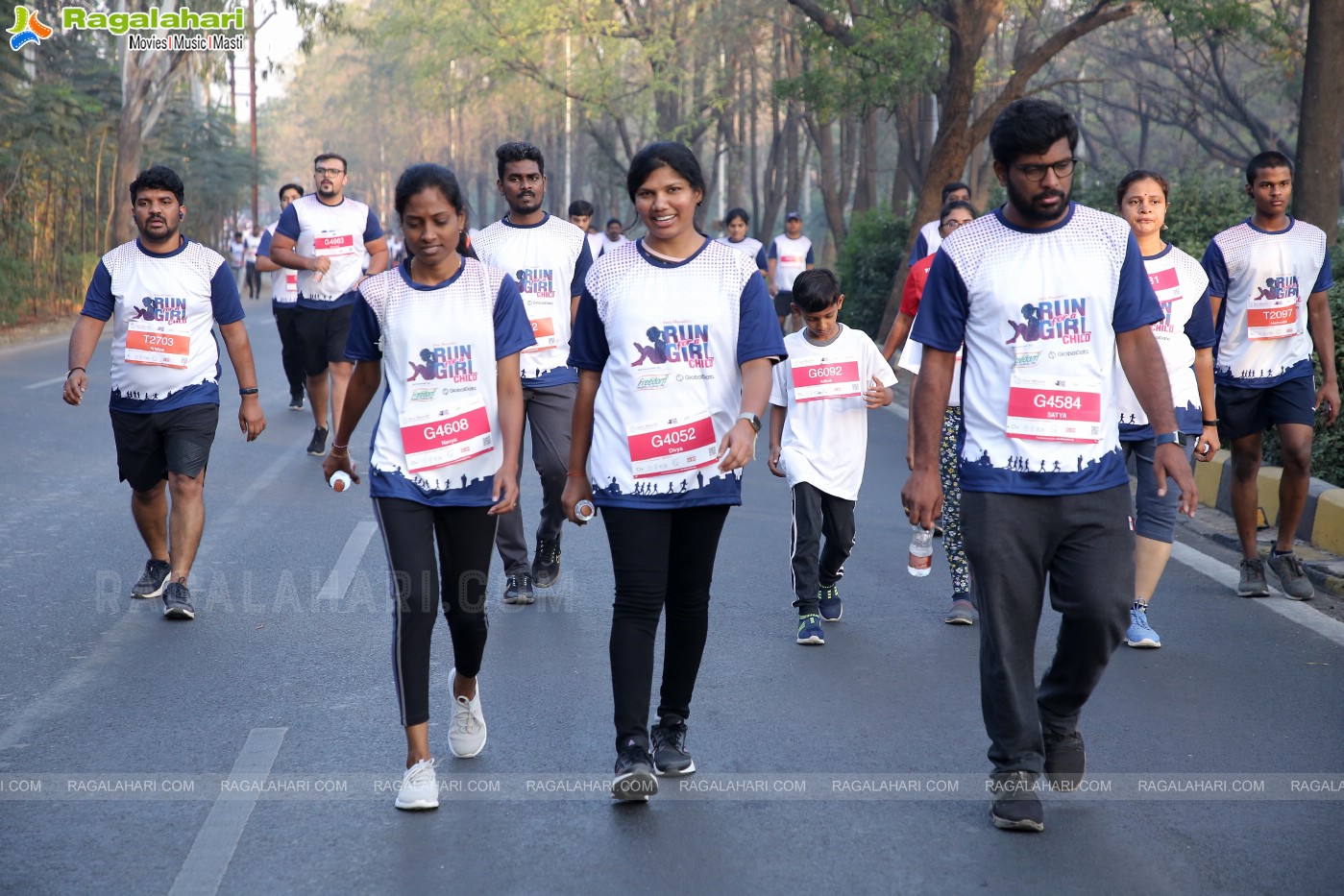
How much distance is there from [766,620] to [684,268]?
9.22ft

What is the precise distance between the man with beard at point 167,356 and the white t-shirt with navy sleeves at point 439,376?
2403mm

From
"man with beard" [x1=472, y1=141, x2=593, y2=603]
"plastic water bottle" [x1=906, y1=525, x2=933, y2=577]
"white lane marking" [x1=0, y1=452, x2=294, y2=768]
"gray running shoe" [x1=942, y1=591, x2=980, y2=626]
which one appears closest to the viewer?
"white lane marking" [x1=0, y1=452, x2=294, y2=768]

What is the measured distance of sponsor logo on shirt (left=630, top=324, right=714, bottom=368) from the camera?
14.9ft

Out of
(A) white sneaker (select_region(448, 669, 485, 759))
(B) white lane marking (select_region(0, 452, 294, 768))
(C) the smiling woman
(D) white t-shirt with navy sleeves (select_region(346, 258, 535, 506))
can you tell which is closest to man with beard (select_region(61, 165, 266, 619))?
(B) white lane marking (select_region(0, 452, 294, 768))

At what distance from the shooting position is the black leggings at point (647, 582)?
4590 millimetres

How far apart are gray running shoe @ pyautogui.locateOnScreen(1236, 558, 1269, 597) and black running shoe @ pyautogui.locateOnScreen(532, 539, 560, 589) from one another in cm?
324

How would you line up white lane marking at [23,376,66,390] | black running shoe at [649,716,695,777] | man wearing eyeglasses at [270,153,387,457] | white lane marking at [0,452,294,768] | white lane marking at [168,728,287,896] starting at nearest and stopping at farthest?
1. white lane marking at [168,728,287,896]
2. black running shoe at [649,716,695,777]
3. white lane marking at [0,452,294,768]
4. man wearing eyeglasses at [270,153,387,457]
5. white lane marking at [23,376,66,390]

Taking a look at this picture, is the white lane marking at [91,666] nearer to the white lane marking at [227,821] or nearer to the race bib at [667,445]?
the white lane marking at [227,821]

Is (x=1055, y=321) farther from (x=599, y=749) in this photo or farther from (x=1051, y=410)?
(x=599, y=749)

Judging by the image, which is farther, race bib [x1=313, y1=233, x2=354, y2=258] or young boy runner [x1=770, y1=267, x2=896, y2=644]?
race bib [x1=313, y1=233, x2=354, y2=258]

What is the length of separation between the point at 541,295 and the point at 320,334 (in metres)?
4.92

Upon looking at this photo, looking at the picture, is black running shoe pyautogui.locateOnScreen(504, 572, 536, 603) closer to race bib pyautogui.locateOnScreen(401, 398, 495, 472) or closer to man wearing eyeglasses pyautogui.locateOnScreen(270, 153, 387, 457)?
race bib pyautogui.locateOnScreen(401, 398, 495, 472)

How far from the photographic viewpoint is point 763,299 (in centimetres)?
460

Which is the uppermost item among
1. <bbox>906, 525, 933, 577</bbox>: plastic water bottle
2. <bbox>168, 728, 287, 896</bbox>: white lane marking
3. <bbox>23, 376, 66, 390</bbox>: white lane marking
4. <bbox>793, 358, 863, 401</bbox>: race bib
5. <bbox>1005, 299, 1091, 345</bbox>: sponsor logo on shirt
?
<bbox>1005, 299, 1091, 345</bbox>: sponsor logo on shirt
